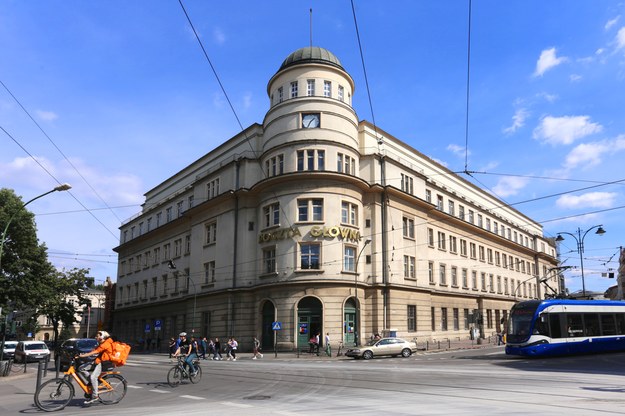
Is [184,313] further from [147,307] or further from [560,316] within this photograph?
[560,316]

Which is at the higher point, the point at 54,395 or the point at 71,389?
the point at 71,389

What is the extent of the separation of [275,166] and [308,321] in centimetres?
1262

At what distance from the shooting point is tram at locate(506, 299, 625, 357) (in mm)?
28078

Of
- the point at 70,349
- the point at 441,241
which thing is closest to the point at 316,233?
the point at 441,241

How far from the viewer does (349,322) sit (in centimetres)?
4025

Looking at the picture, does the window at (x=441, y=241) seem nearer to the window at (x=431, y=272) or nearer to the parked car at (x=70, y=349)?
the window at (x=431, y=272)

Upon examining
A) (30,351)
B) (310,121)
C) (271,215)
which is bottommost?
(30,351)

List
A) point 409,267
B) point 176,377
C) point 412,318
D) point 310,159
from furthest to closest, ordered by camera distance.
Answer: point 409,267
point 412,318
point 310,159
point 176,377

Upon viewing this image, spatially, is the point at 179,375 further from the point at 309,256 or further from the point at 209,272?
the point at 209,272

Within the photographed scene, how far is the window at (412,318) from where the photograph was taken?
43875mm

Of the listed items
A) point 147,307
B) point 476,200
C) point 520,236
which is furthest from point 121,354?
point 520,236

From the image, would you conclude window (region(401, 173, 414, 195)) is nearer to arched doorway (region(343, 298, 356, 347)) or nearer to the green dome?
the green dome

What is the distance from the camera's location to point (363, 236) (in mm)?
42969

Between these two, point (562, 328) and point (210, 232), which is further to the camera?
point (210, 232)
